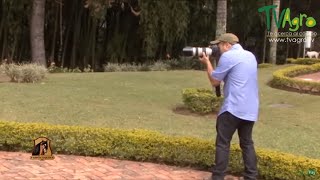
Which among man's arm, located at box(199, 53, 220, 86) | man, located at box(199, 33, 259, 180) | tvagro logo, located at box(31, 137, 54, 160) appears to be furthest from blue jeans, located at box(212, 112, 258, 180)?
tvagro logo, located at box(31, 137, 54, 160)

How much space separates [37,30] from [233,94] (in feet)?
38.2

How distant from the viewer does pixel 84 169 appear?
486cm

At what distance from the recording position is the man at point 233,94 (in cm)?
414

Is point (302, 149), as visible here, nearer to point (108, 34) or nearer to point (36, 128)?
point (36, 128)

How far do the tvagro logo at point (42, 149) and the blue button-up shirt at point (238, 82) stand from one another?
6.41 feet

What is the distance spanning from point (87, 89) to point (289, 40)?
14.0 meters

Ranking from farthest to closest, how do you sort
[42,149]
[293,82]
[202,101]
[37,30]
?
[37,30], [293,82], [202,101], [42,149]

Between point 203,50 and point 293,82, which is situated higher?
point 203,50

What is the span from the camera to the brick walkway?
183 inches

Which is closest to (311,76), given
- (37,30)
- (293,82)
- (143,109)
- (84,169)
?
(293,82)

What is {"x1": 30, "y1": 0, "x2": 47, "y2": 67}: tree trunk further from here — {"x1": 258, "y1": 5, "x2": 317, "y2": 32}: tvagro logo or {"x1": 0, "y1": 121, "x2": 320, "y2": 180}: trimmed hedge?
{"x1": 0, "y1": 121, "x2": 320, "y2": 180}: trimmed hedge

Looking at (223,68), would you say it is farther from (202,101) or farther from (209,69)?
(202,101)

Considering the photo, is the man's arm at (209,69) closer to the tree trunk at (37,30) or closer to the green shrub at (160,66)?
the tree trunk at (37,30)

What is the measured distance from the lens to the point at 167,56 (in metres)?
18.6
